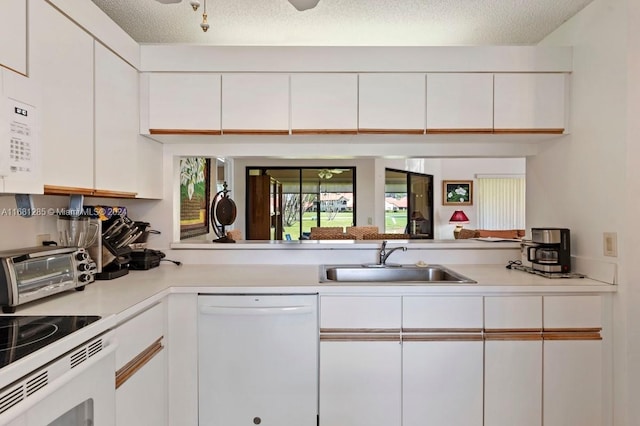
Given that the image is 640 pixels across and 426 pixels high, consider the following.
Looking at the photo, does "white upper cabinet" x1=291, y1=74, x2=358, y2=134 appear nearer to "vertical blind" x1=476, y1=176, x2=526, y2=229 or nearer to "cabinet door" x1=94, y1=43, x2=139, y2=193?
"cabinet door" x1=94, y1=43, x2=139, y2=193

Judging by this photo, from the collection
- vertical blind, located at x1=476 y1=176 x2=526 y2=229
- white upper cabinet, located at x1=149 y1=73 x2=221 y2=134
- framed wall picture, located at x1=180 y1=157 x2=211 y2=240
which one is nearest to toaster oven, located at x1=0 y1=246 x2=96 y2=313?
white upper cabinet, located at x1=149 y1=73 x2=221 y2=134

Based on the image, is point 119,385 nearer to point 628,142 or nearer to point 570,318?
point 570,318

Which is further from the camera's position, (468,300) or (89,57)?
(468,300)

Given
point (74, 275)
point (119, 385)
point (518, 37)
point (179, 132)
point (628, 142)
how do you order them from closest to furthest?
point (119, 385)
point (74, 275)
point (628, 142)
point (179, 132)
point (518, 37)

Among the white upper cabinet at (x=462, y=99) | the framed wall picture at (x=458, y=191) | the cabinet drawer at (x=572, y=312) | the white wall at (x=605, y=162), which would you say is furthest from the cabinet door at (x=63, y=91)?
the framed wall picture at (x=458, y=191)

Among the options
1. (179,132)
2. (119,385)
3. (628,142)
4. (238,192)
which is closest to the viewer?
(119,385)

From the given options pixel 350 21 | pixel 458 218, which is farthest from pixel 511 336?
pixel 458 218

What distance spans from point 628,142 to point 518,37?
106cm

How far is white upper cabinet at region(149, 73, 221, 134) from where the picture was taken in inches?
79.4

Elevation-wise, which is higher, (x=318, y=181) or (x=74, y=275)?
(x=318, y=181)

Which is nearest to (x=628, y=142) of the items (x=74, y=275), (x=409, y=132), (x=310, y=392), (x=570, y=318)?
(x=570, y=318)

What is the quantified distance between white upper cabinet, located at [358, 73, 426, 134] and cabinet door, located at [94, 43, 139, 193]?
1272mm

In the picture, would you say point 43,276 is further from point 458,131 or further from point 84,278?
point 458,131

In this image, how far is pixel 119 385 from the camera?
4.32 ft
